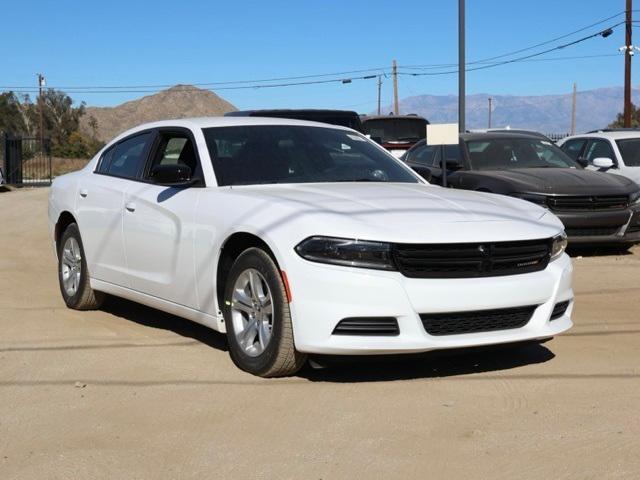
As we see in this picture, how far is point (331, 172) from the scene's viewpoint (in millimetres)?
6637

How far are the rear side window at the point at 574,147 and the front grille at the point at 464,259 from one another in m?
10.2

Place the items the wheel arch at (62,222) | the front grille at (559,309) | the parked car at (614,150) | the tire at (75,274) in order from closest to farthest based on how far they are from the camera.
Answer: the front grille at (559,309), the tire at (75,274), the wheel arch at (62,222), the parked car at (614,150)

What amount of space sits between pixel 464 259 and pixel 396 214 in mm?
471

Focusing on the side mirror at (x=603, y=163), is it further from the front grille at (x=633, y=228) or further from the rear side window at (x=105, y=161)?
the rear side window at (x=105, y=161)

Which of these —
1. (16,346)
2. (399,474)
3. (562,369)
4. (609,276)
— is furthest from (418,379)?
(609,276)

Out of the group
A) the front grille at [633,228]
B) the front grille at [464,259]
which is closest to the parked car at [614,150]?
the front grille at [633,228]

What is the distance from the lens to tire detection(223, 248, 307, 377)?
208 inches

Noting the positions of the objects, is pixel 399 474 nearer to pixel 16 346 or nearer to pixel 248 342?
pixel 248 342

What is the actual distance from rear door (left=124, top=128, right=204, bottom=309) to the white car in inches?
0.5

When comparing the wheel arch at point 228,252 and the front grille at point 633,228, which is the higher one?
the wheel arch at point 228,252

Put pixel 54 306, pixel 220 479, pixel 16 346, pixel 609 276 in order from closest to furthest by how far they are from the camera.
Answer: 1. pixel 220 479
2. pixel 16 346
3. pixel 54 306
4. pixel 609 276

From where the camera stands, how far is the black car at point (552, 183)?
1127 centimetres

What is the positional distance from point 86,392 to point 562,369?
278cm

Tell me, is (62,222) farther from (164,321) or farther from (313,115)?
(313,115)
